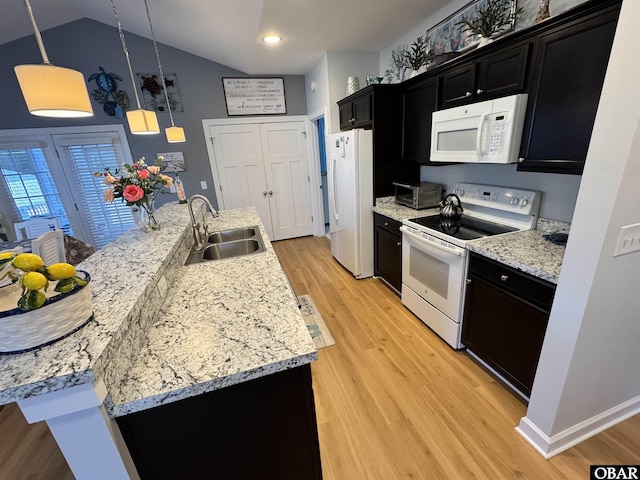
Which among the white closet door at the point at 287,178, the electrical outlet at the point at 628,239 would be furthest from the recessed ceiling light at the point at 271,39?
the electrical outlet at the point at 628,239

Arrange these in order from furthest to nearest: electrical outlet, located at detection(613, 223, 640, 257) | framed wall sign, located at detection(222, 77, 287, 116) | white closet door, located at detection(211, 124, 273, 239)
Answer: white closet door, located at detection(211, 124, 273, 239), framed wall sign, located at detection(222, 77, 287, 116), electrical outlet, located at detection(613, 223, 640, 257)

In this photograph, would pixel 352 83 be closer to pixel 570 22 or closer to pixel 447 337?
pixel 570 22

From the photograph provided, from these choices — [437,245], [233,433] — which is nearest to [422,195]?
[437,245]

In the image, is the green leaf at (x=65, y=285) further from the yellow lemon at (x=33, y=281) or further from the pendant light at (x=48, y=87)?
the pendant light at (x=48, y=87)

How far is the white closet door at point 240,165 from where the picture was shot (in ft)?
13.7

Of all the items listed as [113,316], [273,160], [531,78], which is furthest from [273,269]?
[273,160]

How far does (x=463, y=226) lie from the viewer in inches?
84.0

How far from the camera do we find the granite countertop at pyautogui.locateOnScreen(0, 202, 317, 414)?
650 mm

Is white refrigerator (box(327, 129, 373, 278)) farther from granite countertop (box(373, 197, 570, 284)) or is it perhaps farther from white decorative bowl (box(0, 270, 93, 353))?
white decorative bowl (box(0, 270, 93, 353))

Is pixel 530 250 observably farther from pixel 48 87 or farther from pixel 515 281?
pixel 48 87

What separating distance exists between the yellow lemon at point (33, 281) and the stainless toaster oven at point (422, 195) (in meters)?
2.56

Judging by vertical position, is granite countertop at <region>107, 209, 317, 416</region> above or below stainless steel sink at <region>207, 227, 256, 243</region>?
above

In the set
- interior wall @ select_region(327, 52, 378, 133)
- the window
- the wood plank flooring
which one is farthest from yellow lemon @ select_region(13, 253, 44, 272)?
the window

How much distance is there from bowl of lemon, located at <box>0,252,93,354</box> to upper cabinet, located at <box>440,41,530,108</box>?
7.37ft
